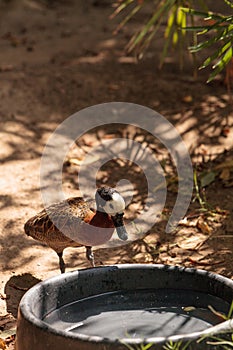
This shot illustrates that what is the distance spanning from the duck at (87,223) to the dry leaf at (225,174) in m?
1.73

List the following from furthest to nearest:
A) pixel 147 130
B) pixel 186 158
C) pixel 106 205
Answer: pixel 147 130, pixel 186 158, pixel 106 205

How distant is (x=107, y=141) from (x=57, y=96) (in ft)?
3.01

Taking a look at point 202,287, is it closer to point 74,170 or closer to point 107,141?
point 74,170

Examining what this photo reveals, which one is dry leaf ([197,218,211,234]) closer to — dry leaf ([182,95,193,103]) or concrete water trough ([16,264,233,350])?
concrete water trough ([16,264,233,350])

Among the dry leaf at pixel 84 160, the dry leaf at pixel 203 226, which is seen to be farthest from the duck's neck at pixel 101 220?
the dry leaf at pixel 84 160

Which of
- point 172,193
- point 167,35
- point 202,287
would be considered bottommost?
point 172,193

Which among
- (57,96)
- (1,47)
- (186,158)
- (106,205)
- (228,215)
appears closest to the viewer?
(106,205)

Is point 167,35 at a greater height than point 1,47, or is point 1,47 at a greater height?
point 167,35

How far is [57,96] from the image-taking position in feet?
24.6

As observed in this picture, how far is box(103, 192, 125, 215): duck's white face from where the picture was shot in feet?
14.6

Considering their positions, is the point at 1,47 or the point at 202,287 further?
the point at 1,47

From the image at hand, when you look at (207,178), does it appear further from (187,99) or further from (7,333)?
(7,333)

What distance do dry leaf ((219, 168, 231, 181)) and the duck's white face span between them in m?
1.79

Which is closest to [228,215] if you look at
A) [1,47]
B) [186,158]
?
[186,158]
